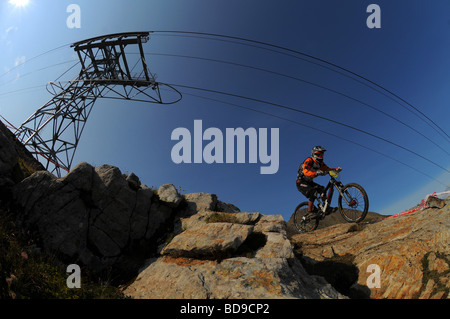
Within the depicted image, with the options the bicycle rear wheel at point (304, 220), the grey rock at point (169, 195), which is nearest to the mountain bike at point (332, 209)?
the bicycle rear wheel at point (304, 220)

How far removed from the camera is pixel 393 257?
6.47 m

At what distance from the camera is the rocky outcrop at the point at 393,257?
18.6ft

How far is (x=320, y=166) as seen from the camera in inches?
415

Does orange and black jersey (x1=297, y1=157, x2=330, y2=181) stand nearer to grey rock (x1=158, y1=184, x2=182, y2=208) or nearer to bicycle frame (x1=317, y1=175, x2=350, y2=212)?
bicycle frame (x1=317, y1=175, x2=350, y2=212)

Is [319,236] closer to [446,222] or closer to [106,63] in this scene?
[446,222]

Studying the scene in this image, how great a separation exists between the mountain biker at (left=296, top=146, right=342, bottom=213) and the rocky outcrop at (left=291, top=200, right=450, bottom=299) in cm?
243

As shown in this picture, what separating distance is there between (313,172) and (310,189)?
1.33 meters

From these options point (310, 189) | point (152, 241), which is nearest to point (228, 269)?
point (152, 241)

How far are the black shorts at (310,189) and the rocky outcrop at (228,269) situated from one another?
14.3 feet

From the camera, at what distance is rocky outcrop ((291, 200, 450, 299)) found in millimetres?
5668

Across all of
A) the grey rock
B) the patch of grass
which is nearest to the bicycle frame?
the grey rock

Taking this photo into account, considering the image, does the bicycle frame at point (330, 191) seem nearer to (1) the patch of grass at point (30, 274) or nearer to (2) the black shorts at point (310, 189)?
(2) the black shorts at point (310, 189)
